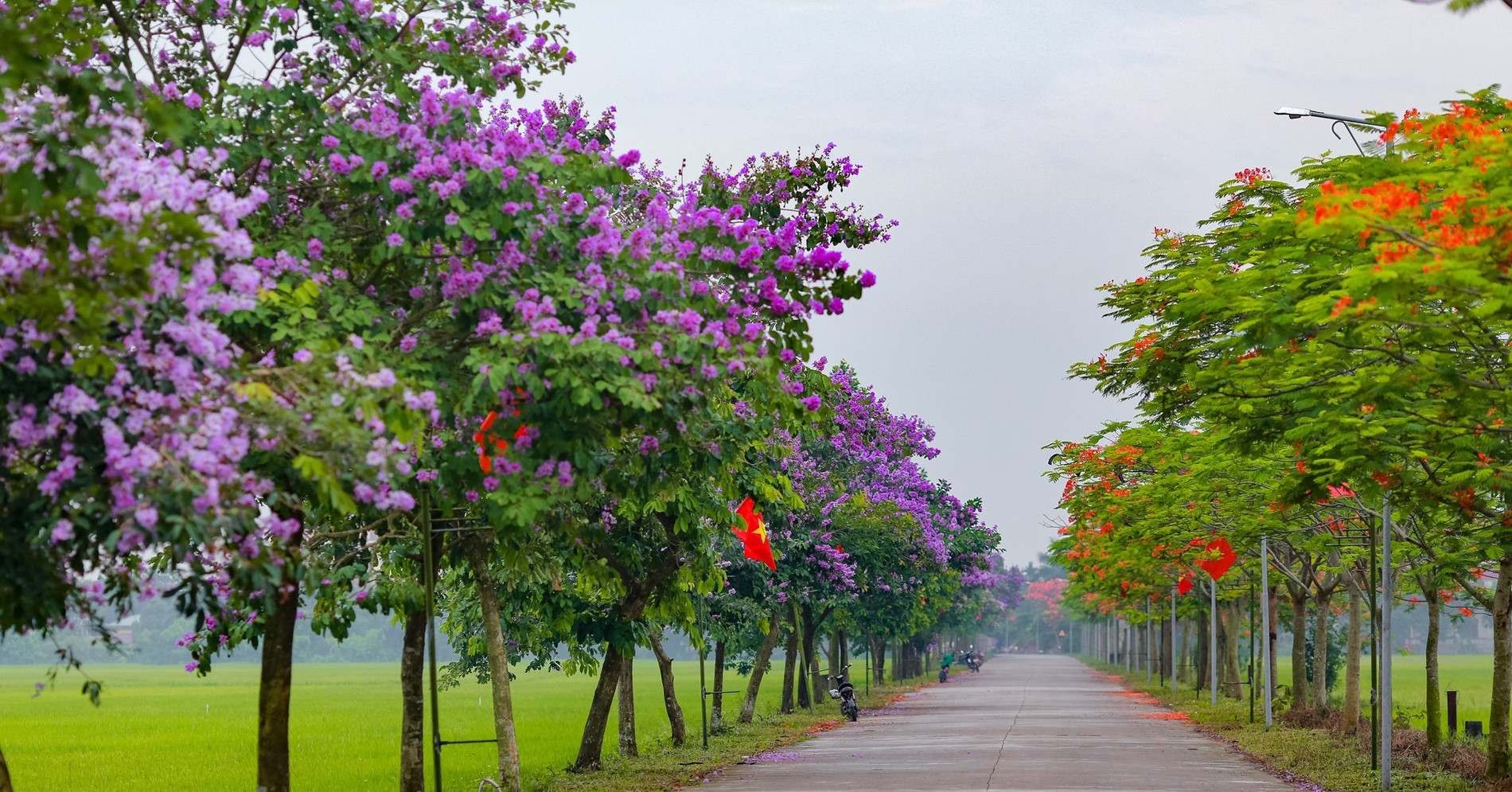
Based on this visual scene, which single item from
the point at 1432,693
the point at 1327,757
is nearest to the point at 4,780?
the point at 1432,693

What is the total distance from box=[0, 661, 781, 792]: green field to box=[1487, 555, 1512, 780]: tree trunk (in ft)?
37.4

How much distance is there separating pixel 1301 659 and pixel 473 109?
26.0 m

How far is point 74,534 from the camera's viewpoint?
834cm

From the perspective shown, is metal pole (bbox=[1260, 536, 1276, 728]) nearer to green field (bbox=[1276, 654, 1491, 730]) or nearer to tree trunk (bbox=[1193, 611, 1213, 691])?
green field (bbox=[1276, 654, 1491, 730])

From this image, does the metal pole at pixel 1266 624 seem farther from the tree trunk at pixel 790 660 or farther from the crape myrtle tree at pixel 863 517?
the tree trunk at pixel 790 660

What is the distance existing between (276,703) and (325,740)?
22.4 meters

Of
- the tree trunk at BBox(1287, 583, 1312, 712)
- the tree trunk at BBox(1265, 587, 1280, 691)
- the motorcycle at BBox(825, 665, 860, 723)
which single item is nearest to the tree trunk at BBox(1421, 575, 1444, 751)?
the tree trunk at BBox(1265, 587, 1280, 691)

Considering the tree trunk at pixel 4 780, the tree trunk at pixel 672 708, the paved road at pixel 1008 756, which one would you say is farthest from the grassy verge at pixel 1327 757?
the tree trunk at pixel 4 780

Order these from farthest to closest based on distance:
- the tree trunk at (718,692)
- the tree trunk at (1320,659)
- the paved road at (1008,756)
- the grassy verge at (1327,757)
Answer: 1. the tree trunk at (1320,659)
2. the tree trunk at (718,692)
3. the paved road at (1008,756)
4. the grassy verge at (1327,757)

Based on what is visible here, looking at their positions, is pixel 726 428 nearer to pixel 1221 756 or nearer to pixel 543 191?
pixel 543 191

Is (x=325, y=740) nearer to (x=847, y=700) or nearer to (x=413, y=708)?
(x=847, y=700)

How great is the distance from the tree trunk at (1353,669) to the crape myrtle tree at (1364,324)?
6.94 metres

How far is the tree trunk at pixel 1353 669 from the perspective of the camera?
1011 inches

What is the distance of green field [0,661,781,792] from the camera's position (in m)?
25.0
